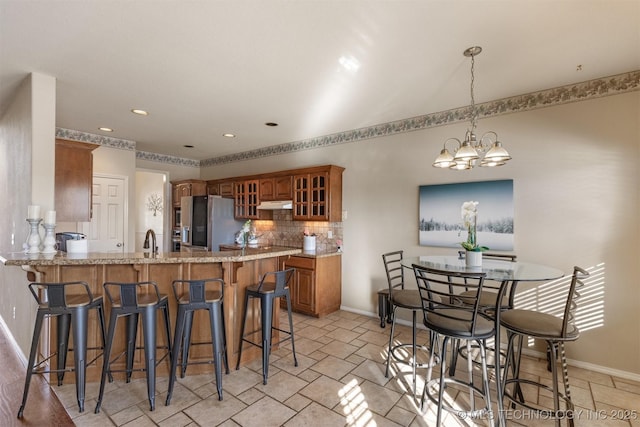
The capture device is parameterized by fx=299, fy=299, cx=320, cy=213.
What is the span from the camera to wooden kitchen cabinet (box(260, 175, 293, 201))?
4852mm

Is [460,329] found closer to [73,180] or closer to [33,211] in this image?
[33,211]

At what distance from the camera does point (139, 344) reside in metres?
2.63

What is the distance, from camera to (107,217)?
4.83 m

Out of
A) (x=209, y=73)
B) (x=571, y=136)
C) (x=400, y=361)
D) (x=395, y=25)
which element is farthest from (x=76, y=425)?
(x=571, y=136)

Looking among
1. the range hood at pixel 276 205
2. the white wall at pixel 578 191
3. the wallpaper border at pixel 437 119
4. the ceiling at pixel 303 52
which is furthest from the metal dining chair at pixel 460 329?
the range hood at pixel 276 205

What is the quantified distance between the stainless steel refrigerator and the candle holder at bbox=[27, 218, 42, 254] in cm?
279

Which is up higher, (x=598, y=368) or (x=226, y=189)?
(x=226, y=189)

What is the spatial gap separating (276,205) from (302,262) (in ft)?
3.65

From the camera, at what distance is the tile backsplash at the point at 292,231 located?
186 inches

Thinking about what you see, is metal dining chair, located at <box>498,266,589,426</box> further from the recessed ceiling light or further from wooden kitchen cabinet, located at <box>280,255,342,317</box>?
wooden kitchen cabinet, located at <box>280,255,342,317</box>

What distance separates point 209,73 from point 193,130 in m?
1.96

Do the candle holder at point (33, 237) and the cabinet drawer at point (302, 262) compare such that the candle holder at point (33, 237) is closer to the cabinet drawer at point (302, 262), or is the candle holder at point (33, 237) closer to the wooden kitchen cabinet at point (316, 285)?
the wooden kitchen cabinet at point (316, 285)

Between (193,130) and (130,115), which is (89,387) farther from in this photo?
(193,130)

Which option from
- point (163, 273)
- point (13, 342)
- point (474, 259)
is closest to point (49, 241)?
point (163, 273)
